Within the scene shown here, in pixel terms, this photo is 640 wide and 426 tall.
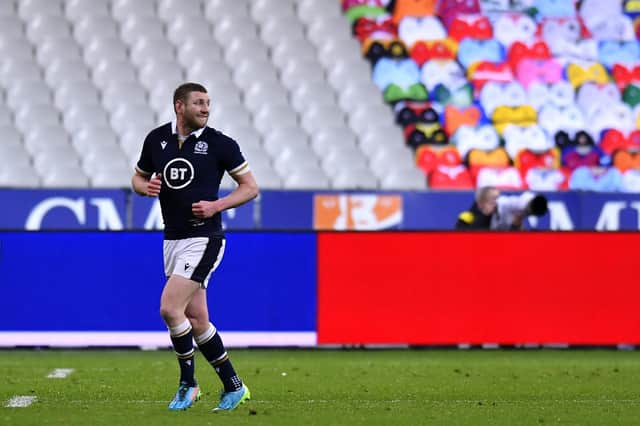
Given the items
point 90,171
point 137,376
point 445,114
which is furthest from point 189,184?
point 445,114

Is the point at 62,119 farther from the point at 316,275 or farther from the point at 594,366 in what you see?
the point at 594,366

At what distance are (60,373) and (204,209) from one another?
11.7 feet

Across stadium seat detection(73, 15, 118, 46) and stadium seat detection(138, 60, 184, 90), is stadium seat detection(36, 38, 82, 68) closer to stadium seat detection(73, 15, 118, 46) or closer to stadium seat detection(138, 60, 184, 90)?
stadium seat detection(73, 15, 118, 46)

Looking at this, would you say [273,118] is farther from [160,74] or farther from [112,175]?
[112,175]

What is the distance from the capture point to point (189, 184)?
25.3 ft

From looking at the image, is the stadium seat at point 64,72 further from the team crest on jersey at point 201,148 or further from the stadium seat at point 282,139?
the team crest on jersey at point 201,148

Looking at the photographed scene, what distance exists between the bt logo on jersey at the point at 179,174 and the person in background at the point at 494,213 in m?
7.29

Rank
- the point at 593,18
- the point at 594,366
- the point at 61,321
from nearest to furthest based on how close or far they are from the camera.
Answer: the point at 594,366 → the point at 61,321 → the point at 593,18

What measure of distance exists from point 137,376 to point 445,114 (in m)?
11.9

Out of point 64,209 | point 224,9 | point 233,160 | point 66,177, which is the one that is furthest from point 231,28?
point 233,160

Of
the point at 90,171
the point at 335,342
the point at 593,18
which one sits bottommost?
the point at 335,342

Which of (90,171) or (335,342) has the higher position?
(90,171)

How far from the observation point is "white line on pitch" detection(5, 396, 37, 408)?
793 centimetres

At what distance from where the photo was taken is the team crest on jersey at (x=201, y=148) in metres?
7.73
